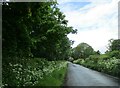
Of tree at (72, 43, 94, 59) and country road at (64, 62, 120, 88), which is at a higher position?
tree at (72, 43, 94, 59)

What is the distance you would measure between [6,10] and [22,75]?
11.1ft

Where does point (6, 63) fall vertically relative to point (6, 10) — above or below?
below

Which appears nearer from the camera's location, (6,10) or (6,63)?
(6,10)

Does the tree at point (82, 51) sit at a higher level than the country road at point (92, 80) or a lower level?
higher

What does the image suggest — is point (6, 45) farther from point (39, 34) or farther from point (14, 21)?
point (39, 34)

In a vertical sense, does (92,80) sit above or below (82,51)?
below

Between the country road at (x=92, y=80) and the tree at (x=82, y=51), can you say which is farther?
the tree at (x=82, y=51)

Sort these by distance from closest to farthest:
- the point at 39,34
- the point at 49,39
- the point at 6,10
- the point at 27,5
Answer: the point at 27,5 → the point at 6,10 → the point at 39,34 → the point at 49,39

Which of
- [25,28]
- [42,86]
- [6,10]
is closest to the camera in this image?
[6,10]

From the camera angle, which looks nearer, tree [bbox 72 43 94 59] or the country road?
the country road

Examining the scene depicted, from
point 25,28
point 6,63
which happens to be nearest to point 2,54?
point 6,63

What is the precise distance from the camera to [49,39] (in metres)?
27.5

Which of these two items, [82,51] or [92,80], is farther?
[82,51]

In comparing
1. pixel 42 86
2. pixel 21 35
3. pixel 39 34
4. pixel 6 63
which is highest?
pixel 39 34
